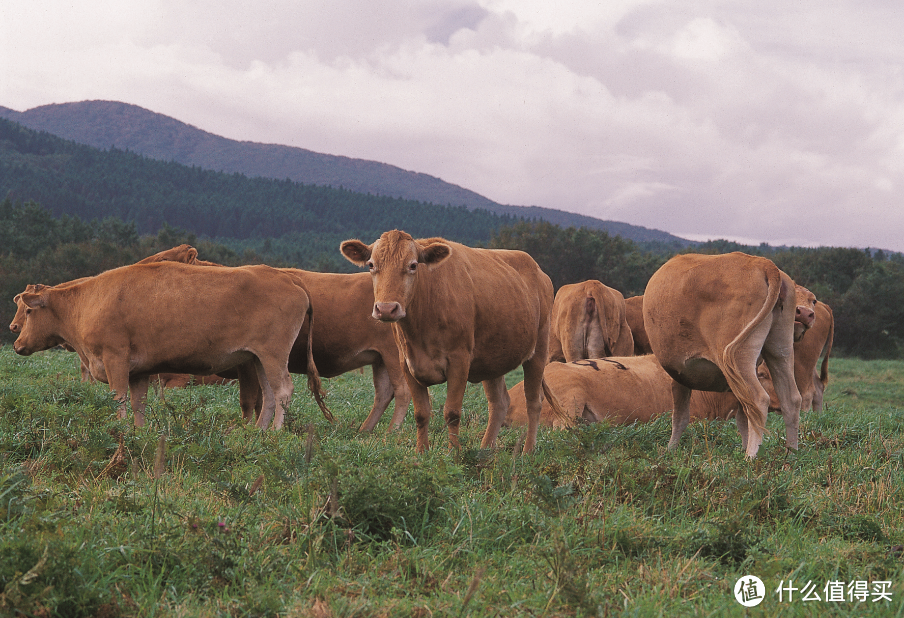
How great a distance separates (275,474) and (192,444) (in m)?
1.30

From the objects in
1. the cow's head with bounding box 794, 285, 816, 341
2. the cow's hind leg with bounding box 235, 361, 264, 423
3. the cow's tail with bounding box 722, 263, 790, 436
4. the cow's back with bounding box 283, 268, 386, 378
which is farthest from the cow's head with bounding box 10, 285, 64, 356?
the cow's head with bounding box 794, 285, 816, 341

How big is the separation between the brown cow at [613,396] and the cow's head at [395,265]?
3.18 m

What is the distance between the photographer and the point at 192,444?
210 inches

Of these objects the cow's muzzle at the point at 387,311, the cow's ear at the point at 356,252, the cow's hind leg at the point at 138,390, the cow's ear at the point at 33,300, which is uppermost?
the cow's ear at the point at 356,252

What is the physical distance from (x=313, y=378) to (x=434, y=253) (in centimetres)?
271

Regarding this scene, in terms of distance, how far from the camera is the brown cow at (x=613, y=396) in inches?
357

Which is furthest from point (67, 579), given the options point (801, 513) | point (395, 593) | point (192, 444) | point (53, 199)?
point (53, 199)

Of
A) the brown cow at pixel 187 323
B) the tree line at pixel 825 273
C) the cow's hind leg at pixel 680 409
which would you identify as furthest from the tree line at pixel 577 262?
the cow's hind leg at pixel 680 409

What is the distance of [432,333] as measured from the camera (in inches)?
260

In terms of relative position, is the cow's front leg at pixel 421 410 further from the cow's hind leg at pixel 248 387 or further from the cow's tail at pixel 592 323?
the cow's tail at pixel 592 323

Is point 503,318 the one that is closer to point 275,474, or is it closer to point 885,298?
point 275,474

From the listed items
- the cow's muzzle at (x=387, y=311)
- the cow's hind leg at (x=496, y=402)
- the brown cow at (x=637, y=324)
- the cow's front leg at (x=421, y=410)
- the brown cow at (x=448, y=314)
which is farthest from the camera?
the brown cow at (x=637, y=324)

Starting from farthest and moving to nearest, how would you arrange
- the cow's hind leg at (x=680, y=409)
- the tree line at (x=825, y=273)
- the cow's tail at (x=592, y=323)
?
the tree line at (x=825, y=273) → the cow's tail at (x=592, y=323) → the cow's hind leg at (x=680, y=409)

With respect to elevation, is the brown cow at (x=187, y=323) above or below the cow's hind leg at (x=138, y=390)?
above
